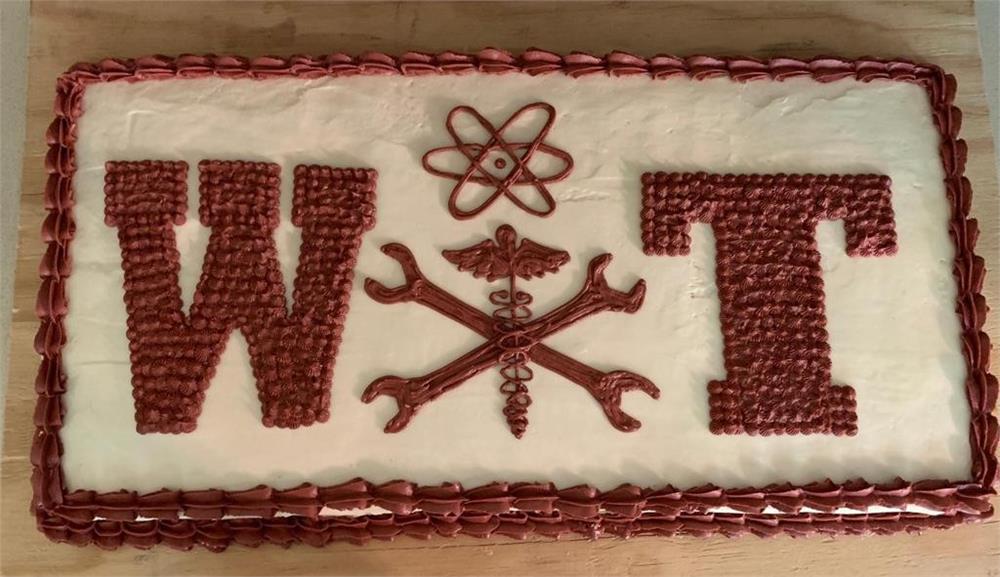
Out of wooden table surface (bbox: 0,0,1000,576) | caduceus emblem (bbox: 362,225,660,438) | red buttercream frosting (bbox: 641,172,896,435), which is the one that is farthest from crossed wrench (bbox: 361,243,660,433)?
wooden table surface (bbox: 0,0,1000,576)

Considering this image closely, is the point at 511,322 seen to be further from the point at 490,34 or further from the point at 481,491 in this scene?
the point at 490,34

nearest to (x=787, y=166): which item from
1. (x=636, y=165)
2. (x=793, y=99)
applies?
(x=793, y=99)

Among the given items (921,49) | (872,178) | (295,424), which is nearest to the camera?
(295,424)

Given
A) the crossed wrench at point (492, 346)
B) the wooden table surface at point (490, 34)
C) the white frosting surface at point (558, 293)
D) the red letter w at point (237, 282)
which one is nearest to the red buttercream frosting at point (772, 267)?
the white frosting surface at point (558, 293)

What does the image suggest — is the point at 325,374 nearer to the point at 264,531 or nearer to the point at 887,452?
the point at 264,531

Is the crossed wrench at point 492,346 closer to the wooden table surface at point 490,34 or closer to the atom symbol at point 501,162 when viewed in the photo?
the atom symbol at point 501,162

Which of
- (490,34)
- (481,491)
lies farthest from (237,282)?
Result: (490,34)

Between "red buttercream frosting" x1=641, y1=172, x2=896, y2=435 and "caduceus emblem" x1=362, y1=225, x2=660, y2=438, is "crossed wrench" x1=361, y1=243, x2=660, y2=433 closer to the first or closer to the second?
"caduceus emblem" x1=362, y1=225, x2=660, y2=438
